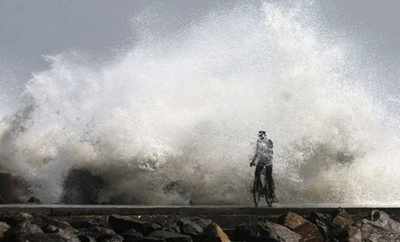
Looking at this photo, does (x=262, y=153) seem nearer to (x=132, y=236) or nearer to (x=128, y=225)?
(x=128, y=225)

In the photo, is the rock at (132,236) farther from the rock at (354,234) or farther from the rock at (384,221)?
the rock at (384,221)

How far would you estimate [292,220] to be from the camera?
11.2 m

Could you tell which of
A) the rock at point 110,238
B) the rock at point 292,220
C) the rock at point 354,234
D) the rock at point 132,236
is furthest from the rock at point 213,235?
the rock at point 354,234

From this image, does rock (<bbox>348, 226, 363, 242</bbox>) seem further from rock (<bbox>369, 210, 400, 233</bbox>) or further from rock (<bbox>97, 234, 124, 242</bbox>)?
rock (<bbox>97, 234, 124, 242</bbox>)

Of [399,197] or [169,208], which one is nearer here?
[169,208]

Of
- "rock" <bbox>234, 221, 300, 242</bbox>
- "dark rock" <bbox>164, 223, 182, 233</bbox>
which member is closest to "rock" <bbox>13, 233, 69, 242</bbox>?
"dark rock" <bbox>164, 223, 182, 233</bbox>

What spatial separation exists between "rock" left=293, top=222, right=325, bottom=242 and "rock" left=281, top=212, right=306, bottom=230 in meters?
0.07

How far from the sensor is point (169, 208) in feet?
34.0

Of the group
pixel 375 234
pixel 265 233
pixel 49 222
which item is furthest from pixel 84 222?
pixel 375 234

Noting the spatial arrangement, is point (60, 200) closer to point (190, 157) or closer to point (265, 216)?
point (190, 157)

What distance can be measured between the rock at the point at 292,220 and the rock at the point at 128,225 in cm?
287

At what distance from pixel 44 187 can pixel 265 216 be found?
10.7 m

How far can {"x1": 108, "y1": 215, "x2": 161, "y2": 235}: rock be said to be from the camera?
30.8ft

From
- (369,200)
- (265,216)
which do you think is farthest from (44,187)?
(369,200)
